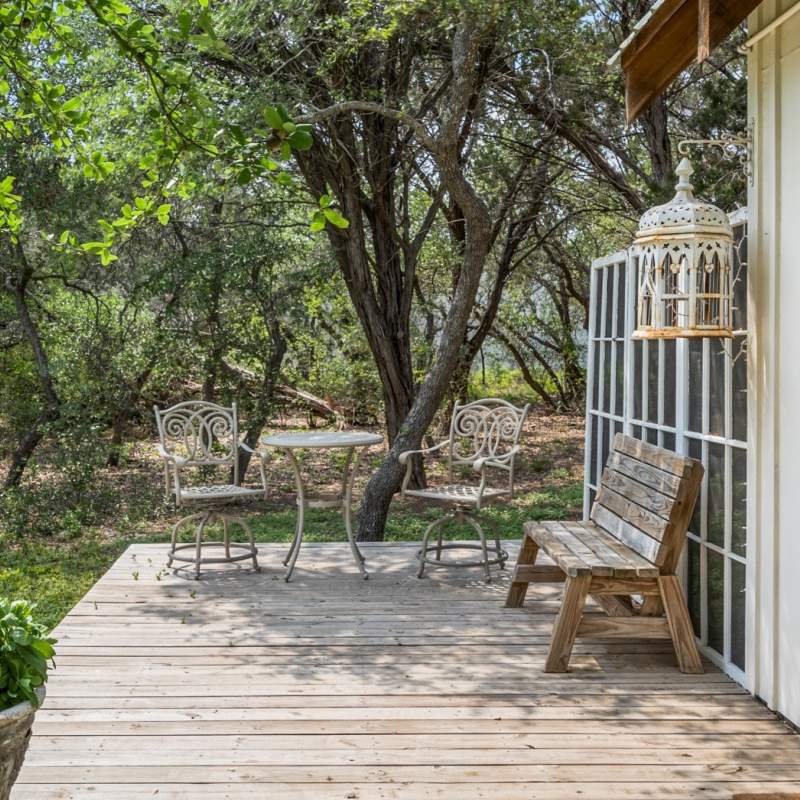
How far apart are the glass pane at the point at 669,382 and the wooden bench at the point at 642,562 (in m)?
0.19

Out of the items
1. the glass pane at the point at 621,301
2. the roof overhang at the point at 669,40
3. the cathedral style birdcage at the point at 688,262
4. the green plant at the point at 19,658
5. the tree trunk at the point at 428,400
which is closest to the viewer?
the green plant at the point at 19,658

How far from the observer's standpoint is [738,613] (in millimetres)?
3451

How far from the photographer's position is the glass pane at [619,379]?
15.2 ft

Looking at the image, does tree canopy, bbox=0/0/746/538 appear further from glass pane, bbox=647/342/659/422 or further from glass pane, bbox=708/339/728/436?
glass pane, bbox=708/339/728/436

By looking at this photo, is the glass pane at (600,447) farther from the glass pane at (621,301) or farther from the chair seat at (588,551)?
the chair seat at (588,551)

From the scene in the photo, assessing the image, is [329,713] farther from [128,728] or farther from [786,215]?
[786,215]

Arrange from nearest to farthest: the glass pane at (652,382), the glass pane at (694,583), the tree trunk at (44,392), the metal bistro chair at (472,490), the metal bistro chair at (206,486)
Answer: the glass pane at (694,583) < the glass pane at (652,382) < the metal bistro chair at (472,490) < the metal bistro chair at (206,486) < the tree trunk at (44,392)

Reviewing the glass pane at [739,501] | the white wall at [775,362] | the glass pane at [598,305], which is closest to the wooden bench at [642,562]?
the glass pane at [739,501]

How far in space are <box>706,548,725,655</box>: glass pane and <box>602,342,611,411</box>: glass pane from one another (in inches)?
53.4

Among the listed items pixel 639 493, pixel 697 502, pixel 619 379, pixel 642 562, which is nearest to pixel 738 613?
pixel 642 562

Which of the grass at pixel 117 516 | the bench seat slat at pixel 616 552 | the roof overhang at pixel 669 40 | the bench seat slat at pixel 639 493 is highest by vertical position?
the roof overhang at pixel 669 40

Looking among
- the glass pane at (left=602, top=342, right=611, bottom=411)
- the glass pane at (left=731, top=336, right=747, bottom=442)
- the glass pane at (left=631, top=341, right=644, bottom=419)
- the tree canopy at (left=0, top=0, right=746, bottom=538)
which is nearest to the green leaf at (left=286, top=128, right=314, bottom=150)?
the glass pane at (left=731, top=336, right=747, bottom=442)

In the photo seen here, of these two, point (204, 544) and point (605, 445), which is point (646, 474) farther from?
point (204, 544)

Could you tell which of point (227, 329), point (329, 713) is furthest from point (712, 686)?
point (227, 329)
